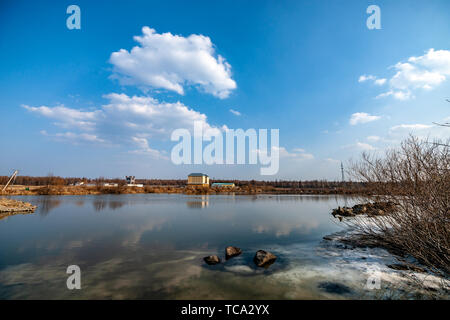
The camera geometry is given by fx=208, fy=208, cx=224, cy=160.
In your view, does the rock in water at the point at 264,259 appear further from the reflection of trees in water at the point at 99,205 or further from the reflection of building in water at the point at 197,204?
the reflection of trees in water at the point at 99,205

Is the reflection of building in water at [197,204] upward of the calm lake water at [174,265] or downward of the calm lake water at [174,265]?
downward

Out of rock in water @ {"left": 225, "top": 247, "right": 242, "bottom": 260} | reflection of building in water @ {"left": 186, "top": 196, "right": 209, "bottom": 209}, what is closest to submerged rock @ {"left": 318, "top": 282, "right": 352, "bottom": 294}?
rock in water @ {"left": 225, "top": 247, "right": 242, "bottom": 260}

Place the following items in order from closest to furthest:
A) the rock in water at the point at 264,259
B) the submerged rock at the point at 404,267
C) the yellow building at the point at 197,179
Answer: the submerged rock at the point at 404,267
the rock in water at the point at 264,259
the yellow building at the point at 197,179

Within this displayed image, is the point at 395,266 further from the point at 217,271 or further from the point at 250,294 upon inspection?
the point at 217,271

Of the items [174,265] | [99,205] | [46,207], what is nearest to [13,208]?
[46,207]

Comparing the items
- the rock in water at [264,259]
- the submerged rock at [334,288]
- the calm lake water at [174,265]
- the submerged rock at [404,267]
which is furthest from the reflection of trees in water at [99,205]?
the submerged rock at [404,267]

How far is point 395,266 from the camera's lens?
5.84 meters

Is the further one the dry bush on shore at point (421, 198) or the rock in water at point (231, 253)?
the rock in water at point (231, 253)

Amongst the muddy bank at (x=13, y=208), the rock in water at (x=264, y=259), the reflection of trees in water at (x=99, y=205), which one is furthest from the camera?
the reflection of trees in water at (x=99, y=205)

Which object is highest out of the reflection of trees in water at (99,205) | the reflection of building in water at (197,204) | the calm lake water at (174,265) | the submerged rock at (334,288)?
the submerged rock at (334,288)

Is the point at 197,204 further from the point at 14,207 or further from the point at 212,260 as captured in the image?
the point at 212,260

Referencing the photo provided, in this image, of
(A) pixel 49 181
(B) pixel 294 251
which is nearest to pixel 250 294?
(B) pixel 294 251

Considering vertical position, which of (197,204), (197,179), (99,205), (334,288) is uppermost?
(197,179)
